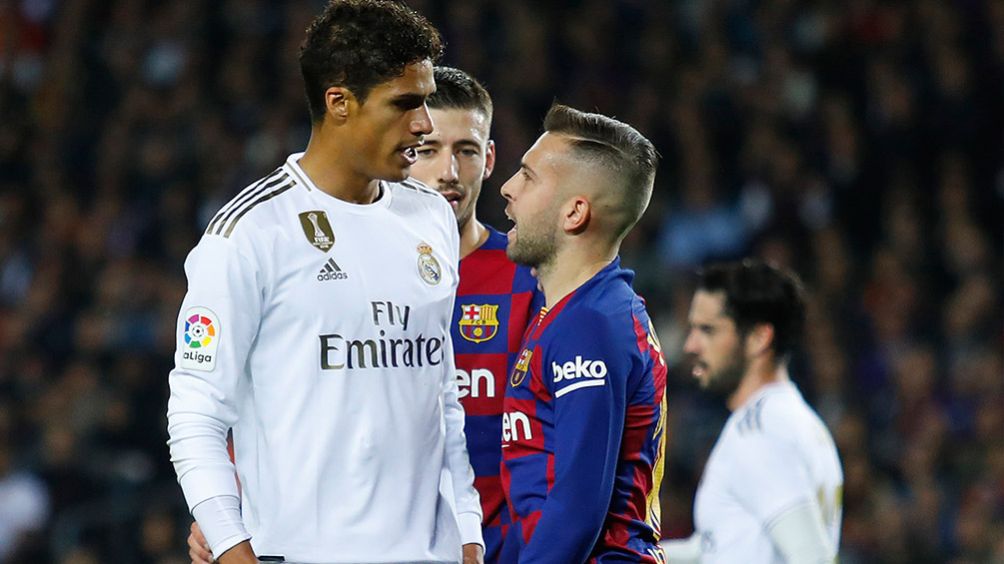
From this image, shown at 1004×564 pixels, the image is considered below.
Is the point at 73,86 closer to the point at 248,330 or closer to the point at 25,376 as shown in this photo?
the point at 25,376

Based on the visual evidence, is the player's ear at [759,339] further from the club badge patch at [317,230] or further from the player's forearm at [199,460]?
the player's forearm at [199,460]

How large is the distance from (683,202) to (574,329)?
6850 mm

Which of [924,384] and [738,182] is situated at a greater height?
[738,182]

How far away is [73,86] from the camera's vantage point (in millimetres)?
11188

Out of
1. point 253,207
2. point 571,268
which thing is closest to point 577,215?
point 571,268

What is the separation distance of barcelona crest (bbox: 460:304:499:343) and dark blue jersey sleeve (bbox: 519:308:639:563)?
0.71 meters

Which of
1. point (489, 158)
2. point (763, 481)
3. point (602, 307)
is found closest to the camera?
point (602, 307)

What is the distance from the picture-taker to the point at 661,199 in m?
10.1

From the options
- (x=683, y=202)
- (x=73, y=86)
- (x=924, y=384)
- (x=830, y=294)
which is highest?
(x=73, y=86)

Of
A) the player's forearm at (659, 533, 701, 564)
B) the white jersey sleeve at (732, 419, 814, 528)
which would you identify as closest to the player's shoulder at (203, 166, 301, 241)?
the white jersey sleeve at (732, 419, 814, 528)

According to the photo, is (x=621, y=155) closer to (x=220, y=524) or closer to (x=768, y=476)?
(x=220, y=524)

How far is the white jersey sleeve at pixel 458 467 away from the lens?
3.50 m

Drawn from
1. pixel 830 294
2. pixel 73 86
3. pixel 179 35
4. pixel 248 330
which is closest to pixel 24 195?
pixel 73 86

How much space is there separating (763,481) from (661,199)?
5.31m
